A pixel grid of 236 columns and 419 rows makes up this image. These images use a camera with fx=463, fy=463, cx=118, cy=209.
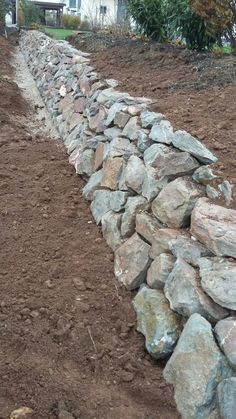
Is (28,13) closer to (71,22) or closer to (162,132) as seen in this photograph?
(71,22)

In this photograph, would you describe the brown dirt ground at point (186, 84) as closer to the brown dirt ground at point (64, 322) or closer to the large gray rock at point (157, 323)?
the large gray rock at point (157, 323)

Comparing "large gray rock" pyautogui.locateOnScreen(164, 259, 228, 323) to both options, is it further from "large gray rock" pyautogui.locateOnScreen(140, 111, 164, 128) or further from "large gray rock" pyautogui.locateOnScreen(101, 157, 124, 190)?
"large gray rock" pyautogui.locateOnScreen(140, 111, 164, 128)

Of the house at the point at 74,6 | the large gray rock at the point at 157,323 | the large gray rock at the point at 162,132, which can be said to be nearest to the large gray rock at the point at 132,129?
the large gray rock at the point at 162,132

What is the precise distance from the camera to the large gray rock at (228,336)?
2197 mm

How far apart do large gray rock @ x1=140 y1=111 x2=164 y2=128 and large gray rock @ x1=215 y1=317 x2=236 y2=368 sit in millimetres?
2107

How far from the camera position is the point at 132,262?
3277 mm

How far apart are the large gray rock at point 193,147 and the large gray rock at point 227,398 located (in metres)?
1.58

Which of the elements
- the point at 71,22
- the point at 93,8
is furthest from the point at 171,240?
the point at 71,22

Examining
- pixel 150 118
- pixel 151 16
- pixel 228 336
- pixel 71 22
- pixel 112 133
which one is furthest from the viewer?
pixel 71 22

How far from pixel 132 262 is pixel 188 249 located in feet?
2.04

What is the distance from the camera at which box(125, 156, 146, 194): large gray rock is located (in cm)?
365

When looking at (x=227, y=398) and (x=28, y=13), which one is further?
(x=28, y=13)

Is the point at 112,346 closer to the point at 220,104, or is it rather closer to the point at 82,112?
the point at 220,104

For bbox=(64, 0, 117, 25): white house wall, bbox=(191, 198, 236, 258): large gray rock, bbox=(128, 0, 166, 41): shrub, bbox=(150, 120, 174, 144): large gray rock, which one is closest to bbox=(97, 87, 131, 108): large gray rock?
bbox=(150, 120, 174, 144): large gray rock
